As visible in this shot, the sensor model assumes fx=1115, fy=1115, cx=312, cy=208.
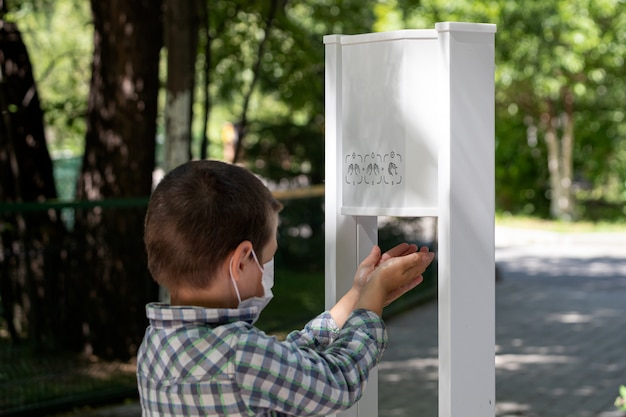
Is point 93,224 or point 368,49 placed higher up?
point 368,49

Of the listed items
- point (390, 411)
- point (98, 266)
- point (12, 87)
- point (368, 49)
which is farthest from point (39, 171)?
point (368, 49)

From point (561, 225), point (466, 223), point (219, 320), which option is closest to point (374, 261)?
point (466, 223)

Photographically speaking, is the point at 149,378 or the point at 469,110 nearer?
the point at 149,378

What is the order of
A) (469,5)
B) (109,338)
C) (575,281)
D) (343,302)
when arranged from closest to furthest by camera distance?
(343,302)
(109,338)
(575,281)
(469,5)

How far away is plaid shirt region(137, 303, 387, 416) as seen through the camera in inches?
85.8

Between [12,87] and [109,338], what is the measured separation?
218cm

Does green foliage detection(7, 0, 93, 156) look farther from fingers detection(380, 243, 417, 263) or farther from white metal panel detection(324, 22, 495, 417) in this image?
fingers detection(380, 243, 417, 263)

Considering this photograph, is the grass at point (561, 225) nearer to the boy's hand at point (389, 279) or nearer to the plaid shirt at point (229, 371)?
the boy's hand at point (389, 279)

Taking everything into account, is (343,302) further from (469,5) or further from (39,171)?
(469,5)

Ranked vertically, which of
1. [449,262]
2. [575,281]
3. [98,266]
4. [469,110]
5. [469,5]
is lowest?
[575,281]

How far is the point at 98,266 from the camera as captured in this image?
7.93m

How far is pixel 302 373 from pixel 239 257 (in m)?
0.26

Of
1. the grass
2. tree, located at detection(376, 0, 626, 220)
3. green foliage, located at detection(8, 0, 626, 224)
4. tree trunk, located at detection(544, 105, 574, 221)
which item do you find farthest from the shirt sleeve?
tree trunk, located at detection(544, 105, 574, 221)

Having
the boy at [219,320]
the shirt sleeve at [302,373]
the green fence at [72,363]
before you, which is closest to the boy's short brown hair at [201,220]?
the boy at [219,320]
